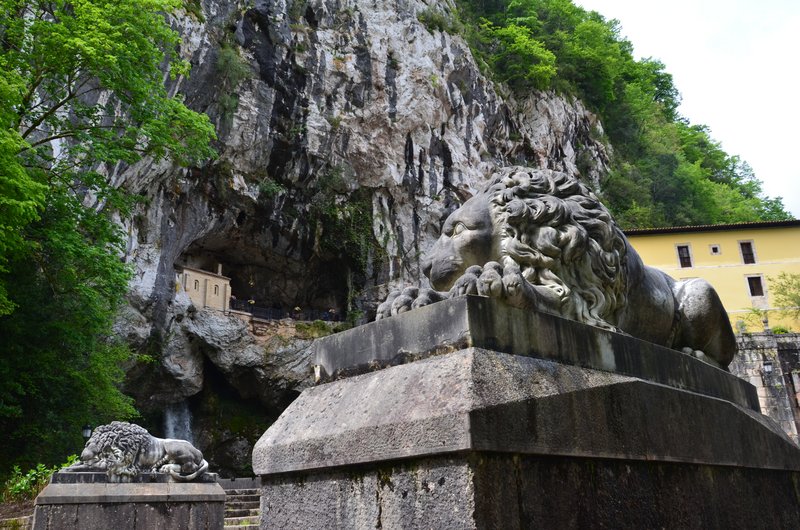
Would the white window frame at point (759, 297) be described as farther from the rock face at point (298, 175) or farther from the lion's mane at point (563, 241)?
the lion's mane at point (563, 241)

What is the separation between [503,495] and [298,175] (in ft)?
91.1

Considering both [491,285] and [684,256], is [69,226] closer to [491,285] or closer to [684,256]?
[491,285]

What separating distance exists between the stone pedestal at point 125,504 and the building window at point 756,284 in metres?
32.1

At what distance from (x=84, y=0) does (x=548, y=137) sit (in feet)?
93.4

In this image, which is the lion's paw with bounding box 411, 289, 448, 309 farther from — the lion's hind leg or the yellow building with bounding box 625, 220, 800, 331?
the yellow building with bounding box 625, 220, 800, 331

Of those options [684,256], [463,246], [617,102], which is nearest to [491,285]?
[463,246]

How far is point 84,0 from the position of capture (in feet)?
44.9

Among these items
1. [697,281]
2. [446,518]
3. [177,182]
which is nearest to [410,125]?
[177,182]

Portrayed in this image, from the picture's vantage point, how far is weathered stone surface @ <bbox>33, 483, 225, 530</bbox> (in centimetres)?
746

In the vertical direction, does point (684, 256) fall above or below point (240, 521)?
above

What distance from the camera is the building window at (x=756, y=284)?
3325 centimetres

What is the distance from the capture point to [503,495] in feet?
7.57

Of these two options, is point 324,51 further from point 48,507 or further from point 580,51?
point 48,507

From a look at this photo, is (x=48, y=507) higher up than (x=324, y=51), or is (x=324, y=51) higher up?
(x=324, y=51)
